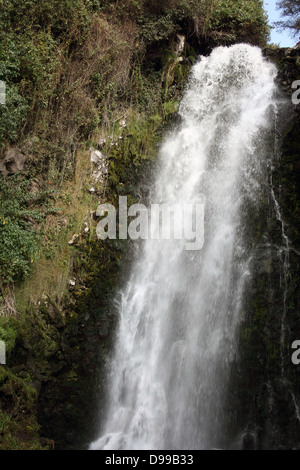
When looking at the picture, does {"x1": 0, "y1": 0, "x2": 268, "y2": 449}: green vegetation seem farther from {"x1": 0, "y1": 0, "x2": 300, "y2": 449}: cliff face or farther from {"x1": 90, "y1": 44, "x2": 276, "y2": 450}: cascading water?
{"x1": 90, "y1": 44, "x2": 276, "y2": 450}: cascading water

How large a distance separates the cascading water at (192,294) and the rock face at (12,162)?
3112 mm

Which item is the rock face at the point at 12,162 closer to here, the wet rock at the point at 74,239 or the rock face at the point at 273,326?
the wet rock at the point at 74,239

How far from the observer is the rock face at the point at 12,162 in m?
8.45

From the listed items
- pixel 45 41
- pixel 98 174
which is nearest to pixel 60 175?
pixel 98 174

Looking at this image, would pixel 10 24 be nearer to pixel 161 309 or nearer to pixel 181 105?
pixel 181 105

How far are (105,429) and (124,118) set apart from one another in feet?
24.4

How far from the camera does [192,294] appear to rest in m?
7.89

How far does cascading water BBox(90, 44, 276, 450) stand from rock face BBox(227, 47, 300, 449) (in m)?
0.24

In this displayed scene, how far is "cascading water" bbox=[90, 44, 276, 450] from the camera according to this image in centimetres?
682

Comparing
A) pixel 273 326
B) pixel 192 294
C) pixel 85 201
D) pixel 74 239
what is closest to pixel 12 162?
pixel 85 201

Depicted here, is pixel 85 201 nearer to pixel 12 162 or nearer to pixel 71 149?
pixel 71 149

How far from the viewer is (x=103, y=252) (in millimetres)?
8453

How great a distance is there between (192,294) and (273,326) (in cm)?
165

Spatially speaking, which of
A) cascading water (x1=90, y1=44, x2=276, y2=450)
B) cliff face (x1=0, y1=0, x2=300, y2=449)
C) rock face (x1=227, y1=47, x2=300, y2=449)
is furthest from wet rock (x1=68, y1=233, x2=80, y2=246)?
rock face (x1=227, y1=47, x2=300, y2=449)
